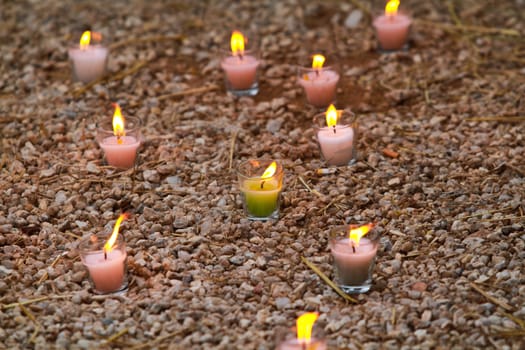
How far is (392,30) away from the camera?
4.63 metres

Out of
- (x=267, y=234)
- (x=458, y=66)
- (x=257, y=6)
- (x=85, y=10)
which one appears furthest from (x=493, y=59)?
(x=85, y=10)

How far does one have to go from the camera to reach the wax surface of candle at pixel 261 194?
3.43m

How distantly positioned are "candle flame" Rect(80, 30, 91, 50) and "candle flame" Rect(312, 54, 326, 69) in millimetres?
978

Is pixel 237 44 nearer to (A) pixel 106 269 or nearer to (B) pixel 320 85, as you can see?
(B) pixel 320 85

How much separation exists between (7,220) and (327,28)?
6.87ft

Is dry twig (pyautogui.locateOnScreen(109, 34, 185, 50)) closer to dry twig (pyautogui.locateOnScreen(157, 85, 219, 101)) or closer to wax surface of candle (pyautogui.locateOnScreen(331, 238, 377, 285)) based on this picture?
Answer: dry twig (pyautogui.locateOnScreen(157, 85, 219, 101))

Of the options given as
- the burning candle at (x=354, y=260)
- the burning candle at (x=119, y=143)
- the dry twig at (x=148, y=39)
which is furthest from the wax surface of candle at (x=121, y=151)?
the dry twig at (x=148, y=39)

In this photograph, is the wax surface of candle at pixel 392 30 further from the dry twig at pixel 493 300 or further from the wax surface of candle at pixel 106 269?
the wax surface of candle at pixel 106 269

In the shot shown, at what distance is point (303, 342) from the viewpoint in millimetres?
2705

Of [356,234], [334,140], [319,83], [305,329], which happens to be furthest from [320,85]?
[305,329]

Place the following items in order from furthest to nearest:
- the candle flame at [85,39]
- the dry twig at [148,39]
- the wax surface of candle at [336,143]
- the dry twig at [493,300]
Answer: the dry twig at [148,39] < the candle flame at [85,39] < the wax surface of candle at [336,143] < the dry twig at [493,300]

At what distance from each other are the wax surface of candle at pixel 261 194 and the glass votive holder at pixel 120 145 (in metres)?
0.55

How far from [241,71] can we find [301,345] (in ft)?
6.02

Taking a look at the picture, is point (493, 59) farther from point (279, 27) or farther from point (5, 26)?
point (5, 26)
